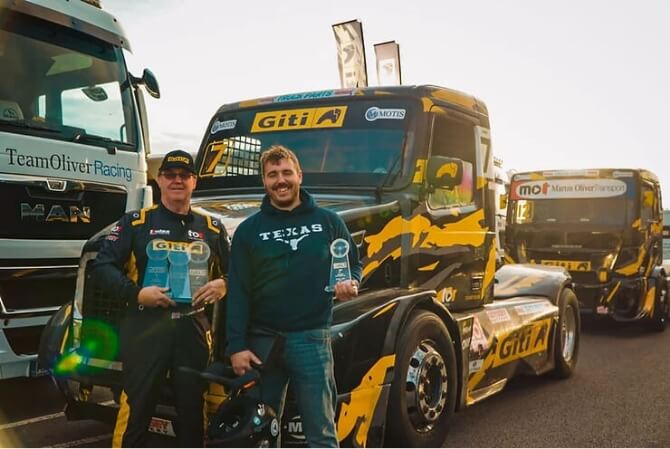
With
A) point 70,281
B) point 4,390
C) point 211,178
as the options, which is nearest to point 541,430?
point 211,178

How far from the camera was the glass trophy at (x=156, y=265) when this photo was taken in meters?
3.74

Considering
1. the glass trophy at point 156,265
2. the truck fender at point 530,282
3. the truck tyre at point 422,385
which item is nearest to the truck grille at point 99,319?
the glass trophy at point 156,265

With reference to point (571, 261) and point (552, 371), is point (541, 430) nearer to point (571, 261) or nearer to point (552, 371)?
point (552, 371)

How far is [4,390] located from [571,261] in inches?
342

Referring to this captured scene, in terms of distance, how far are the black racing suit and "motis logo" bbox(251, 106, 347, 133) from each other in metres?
1.95

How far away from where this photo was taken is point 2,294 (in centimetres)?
584

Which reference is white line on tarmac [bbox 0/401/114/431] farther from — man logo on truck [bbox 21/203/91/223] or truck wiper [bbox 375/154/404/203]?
truck wiper [bbox 375/154/404/203]

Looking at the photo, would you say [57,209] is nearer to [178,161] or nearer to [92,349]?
[92,349]

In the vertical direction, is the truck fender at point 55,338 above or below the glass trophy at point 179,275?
below

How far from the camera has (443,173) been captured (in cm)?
520

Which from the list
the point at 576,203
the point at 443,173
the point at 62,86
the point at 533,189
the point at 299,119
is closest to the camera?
the point at 443,173

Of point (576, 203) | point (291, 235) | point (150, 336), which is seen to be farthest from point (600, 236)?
point (150, 336)

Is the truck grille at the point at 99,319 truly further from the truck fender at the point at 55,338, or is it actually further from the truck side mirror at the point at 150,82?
the truck side mirror at the point at 150,82

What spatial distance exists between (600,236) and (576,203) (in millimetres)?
746
